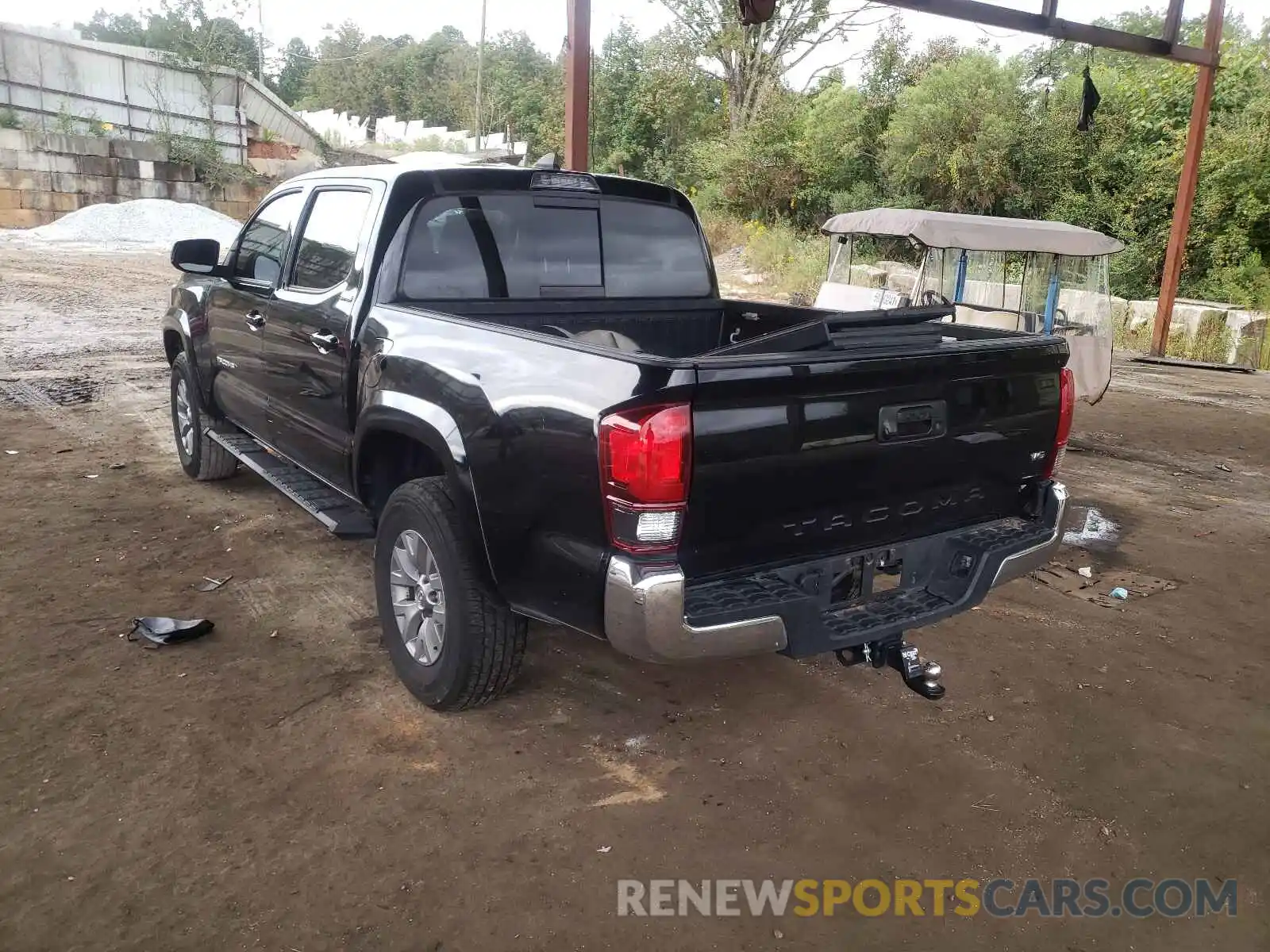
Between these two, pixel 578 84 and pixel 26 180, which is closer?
pixel 578 84

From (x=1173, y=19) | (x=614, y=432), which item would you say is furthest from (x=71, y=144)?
(x=614, y=432)

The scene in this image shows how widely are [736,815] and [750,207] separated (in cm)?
2603

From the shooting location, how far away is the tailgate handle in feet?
9.79

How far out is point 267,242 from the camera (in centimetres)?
493

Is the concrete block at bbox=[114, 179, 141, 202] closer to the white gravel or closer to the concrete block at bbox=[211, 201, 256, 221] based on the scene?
the white gravel

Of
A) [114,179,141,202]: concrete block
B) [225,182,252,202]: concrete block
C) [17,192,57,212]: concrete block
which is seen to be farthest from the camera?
[225,182,252,202]: concrete block

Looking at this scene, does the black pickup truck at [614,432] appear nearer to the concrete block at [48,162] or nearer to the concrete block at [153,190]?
the concrete block at [48,162]

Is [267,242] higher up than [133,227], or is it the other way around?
[267,242]

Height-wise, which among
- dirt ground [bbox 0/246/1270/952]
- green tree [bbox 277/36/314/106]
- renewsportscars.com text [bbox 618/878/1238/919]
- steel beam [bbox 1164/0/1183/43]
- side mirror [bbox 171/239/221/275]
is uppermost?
green tree [bbox 277/36/314/106]

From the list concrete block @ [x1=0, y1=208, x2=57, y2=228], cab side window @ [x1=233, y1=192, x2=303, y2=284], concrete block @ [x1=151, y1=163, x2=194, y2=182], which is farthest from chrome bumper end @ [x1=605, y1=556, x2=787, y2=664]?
concrete block @ [x1=151, y1=163, x2=194, y2=182]

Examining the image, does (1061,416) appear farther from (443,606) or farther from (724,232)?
(724,232)

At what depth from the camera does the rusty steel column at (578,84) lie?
746 centimetres

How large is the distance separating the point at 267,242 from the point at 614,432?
10.2 ft

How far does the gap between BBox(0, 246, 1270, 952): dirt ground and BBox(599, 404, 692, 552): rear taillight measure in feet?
3.16
